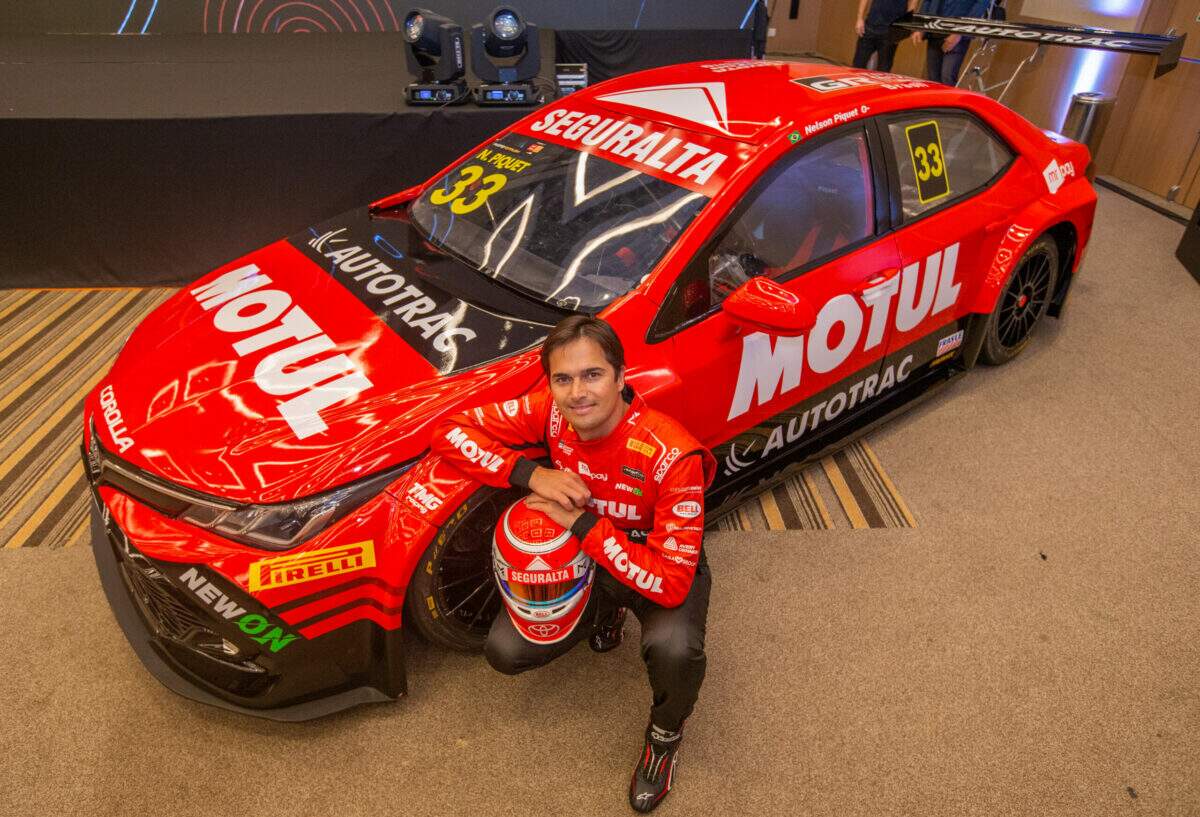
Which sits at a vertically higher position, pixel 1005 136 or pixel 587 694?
pixel 1005 136

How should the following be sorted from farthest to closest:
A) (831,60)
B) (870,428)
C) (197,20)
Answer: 1. (831,60)
2. (197,20)
3. (870,428)

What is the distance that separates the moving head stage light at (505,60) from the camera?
383 centimetres

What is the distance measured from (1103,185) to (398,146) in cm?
542

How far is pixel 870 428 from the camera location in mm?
2709

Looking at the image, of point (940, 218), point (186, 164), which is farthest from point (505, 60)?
point (940, 218)

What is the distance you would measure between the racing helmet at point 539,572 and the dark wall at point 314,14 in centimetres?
600

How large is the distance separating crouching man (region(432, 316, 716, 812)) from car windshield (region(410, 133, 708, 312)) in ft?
1.36

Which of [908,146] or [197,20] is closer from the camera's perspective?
[908,146]

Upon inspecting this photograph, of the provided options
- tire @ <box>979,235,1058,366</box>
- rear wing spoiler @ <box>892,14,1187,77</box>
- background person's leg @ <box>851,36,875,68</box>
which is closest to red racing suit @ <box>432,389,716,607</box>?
tire @ <box>979,235,1058,366</box>

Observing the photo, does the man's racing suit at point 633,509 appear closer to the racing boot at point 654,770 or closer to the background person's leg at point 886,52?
the racing boot at point 654,770

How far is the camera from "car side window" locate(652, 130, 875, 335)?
1.95m

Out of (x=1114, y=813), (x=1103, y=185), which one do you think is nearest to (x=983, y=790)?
(x=1114, y=813)

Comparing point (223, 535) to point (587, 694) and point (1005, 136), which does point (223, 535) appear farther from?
point (1005, 136)

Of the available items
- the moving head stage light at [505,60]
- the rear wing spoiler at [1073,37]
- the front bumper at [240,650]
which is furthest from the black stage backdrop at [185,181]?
the rear wing spoiler at [1073,37]
